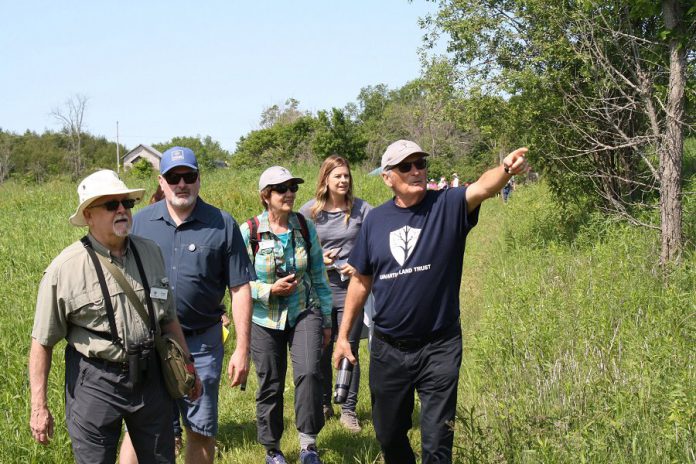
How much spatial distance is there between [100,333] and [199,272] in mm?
999

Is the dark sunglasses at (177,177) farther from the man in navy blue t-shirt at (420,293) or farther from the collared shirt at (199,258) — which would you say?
the man in navy blue t-shirt at (420,293)

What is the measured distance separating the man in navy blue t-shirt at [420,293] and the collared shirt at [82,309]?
4.39ft

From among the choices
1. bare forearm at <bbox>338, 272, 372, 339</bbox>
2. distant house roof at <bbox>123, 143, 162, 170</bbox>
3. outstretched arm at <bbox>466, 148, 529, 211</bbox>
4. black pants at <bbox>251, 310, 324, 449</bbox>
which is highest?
distant house roof at <bbox>123, 143, 162, 170</bbox>

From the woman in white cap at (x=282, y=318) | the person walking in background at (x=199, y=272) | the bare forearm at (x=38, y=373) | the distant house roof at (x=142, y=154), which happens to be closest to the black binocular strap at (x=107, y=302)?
the bare forearm at (x=38, y=373)

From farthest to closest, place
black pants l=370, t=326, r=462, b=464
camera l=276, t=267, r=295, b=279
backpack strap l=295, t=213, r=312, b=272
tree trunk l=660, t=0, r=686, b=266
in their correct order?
tree trunk l=660, t=0, r=686, b=266 → backpack strap l=295, t=213, r=312, b=272 → camera l=276, t=267, r=295, b=279 → black pants l=370, t=326, r=462, b=464

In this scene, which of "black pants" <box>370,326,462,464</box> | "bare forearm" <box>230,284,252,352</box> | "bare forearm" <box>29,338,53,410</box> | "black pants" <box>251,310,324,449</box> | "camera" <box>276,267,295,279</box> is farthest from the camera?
"camera" <box>276,267,295,279</box>

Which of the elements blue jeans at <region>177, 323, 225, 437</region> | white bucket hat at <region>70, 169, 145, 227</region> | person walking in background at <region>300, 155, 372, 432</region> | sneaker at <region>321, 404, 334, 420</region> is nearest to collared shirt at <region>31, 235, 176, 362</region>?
white bucket hat at <region>70, 169, 145, 227</region>

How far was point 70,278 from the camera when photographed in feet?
11.3

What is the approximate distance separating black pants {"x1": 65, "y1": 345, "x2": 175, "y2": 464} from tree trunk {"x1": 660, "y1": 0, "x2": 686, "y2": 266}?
249 inches

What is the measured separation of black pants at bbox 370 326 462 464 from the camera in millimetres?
3979

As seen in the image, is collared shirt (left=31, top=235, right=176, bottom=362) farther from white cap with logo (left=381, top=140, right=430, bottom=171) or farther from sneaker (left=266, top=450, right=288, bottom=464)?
sneaker (left=266, top=450, right=288, bottom=464)

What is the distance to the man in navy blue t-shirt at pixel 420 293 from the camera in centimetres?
398

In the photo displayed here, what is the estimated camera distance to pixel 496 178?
12.1 ft

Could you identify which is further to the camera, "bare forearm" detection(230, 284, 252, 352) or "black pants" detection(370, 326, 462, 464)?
"bare forearm" detection(230, 284, 252, 352)
